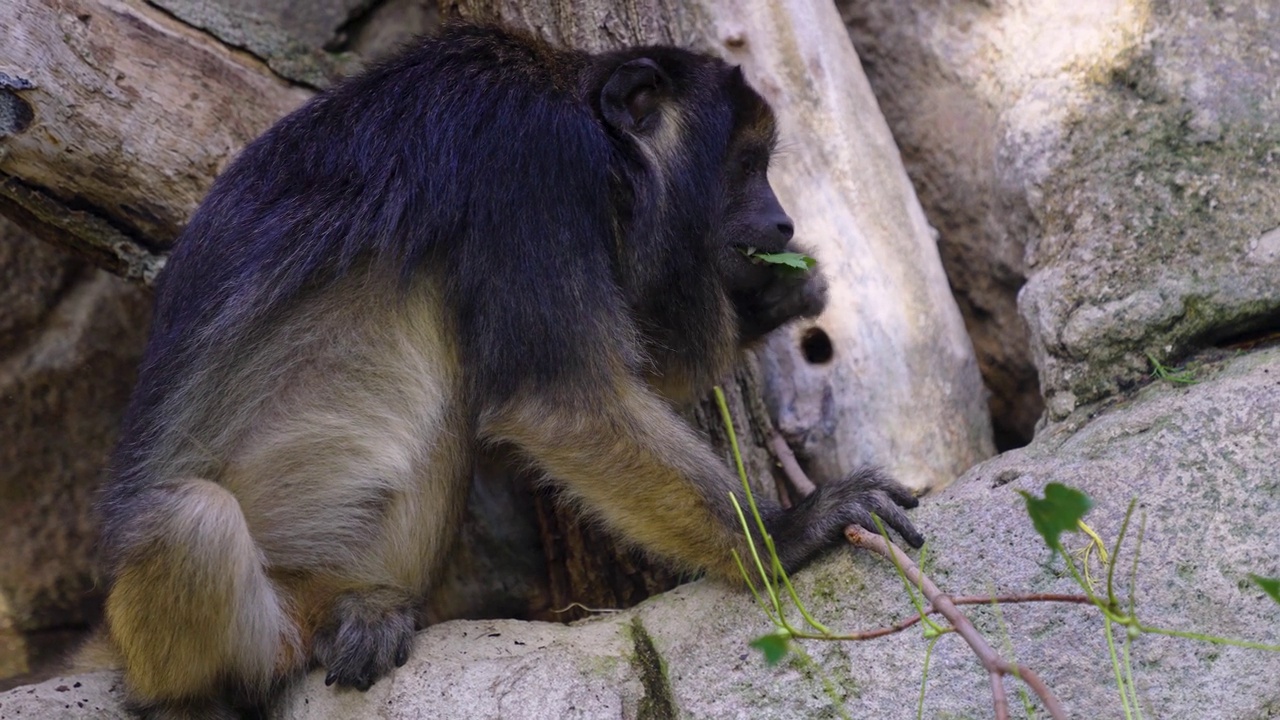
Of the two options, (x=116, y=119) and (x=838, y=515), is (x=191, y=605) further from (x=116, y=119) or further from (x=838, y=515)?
(x=116, y=119)

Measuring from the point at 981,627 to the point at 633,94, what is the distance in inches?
75.6

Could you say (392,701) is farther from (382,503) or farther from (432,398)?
(432,398)

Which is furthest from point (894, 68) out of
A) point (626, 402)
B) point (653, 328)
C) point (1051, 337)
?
point (626, 402)

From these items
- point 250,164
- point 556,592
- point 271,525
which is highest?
point 250,164

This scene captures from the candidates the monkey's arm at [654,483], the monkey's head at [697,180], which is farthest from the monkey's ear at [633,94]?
the monkey's arm at [654,483]

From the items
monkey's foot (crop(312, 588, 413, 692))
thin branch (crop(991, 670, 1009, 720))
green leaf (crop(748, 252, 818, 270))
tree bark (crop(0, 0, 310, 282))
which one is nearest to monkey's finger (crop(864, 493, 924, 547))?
green leaf (crop(748, 252, 818, 270))

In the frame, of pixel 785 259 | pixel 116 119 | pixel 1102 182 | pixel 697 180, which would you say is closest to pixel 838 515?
pixel 785 259

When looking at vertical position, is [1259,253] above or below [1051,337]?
above

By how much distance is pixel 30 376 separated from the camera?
194 inches

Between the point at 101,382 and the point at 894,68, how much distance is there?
384cm

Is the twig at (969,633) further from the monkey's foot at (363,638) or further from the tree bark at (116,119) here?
the tree bark at (116,119)

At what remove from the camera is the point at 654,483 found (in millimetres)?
3340

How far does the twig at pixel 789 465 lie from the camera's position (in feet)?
13.8

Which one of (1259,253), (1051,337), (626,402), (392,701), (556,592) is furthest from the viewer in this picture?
(556,592)
